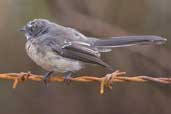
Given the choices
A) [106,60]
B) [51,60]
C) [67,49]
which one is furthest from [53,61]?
[106,60]

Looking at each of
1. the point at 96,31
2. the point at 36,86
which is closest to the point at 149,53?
the point at 96,31

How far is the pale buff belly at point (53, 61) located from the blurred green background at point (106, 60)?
1952 millimetres

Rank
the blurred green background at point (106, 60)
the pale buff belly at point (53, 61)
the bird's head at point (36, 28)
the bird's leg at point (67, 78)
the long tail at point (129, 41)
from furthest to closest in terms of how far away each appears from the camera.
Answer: the blurred green background at point (106, 60) → the bird's head at point (36, 28) → the pale buff belly at point (53, 61) → the bird's leg at point (67, 78) → the long tail at point (129, 41)

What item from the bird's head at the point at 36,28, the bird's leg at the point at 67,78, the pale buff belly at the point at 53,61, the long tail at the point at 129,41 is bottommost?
the bird's leg at the point at 67,78

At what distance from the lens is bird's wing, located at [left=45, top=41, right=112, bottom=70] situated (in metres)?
8.73

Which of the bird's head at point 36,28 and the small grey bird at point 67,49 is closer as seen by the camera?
the small grey bird at point 67,49

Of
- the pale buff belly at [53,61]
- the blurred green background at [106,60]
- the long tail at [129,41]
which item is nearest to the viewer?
the long tail at [129,41]

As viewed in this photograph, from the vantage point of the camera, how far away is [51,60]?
884 centimetres

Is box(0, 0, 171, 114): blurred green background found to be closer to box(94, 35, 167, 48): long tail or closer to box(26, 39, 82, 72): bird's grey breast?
box(94, 35, 167, 48): long tail

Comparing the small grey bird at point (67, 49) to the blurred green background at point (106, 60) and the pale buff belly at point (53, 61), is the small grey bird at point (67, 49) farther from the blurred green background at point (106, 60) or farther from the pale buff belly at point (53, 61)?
the blurred green background at point (106, 60)

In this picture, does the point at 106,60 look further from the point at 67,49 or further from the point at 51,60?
the point at 51,60

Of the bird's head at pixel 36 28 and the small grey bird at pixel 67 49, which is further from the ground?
the bird's head at pixel 36 28

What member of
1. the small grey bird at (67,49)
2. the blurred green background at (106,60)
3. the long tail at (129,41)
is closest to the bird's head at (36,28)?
the small grey bird at (67,49)

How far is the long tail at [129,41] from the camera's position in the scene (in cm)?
851
